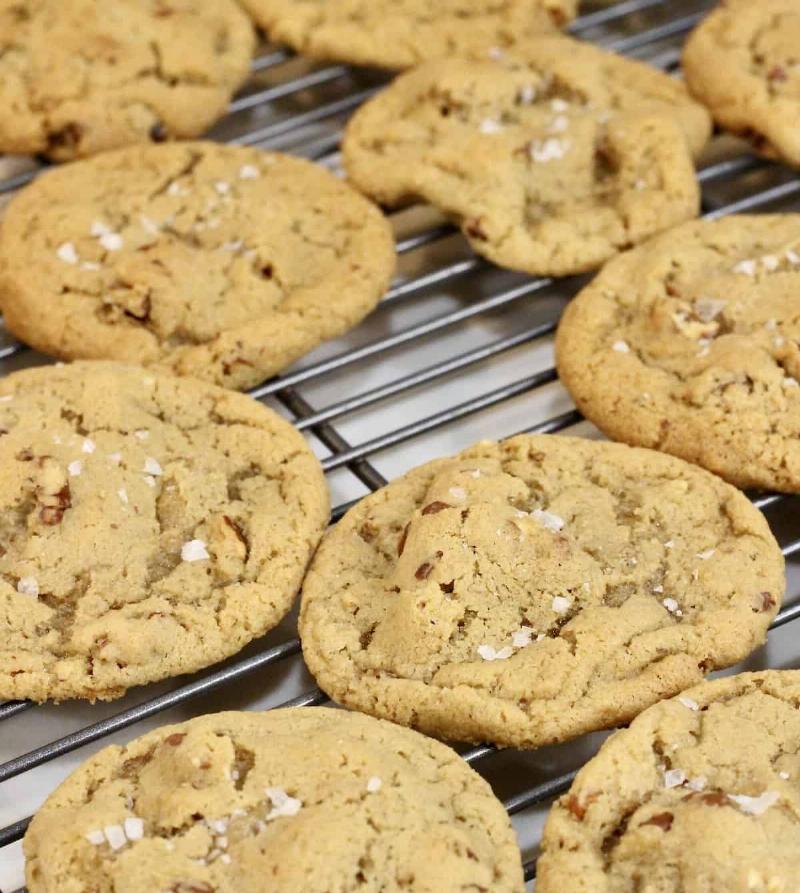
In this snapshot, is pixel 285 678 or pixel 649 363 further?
pixel 649 363

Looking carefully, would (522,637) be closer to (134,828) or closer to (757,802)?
(757,802)

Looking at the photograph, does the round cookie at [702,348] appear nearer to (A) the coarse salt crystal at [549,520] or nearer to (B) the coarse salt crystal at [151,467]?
(A) the coarse salt crystal at [549,520]

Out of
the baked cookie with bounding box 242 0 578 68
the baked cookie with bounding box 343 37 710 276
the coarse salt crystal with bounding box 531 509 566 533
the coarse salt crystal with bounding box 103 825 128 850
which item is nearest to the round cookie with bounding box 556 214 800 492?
the baked cookie with bounding box 343 37 710 276

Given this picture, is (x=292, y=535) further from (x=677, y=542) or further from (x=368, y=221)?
(x=368, y=221)

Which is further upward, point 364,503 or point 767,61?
point 767,61

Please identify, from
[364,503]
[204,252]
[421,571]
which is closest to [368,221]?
[204,252]

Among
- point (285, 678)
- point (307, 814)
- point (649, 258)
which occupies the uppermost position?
point (649, 258)
